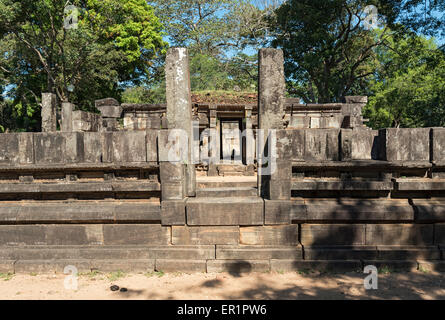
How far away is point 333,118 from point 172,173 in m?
10.4

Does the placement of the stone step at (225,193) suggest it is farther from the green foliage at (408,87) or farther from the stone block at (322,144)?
the green foliage at (408,87)

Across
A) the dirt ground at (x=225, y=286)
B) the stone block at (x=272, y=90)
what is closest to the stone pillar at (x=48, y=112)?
the dirt ground at (x=225, y=286)

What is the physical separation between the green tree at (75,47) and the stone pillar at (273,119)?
1520cm

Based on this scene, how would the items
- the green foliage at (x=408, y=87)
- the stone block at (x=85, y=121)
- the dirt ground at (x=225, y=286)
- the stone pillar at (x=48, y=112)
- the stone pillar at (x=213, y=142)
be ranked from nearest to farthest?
the dirt ground at (x=225, y=286)
the stone pillar at (x=48, y=112)
the stone pillar at (x=213, y=142)
the stone block at (x=85, y=121)
the green foliage at (x=408, y=87)

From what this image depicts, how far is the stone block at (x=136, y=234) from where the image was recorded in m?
4.56

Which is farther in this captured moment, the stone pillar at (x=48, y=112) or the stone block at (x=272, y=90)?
the stone pillar at (x=48, y=112)

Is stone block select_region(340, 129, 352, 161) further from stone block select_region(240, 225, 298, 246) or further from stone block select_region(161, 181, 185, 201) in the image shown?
stone block select_region(161, 181, 185, 201)

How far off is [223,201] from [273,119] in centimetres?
157

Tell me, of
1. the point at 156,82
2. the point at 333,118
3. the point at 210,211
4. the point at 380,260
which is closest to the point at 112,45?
the point at 156,82

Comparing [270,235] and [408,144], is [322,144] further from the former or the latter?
[270,235]

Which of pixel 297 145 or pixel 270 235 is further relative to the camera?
pixel 297 145

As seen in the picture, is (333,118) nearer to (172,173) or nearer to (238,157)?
(238,157)

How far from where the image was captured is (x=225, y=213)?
4.49 m

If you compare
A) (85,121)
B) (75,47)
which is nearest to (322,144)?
(85,121)
